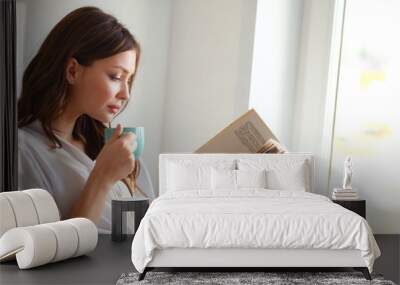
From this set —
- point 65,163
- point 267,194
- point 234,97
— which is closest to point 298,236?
point 267,194

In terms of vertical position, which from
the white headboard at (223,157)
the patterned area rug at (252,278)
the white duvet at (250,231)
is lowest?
the patterned area rug at (252,278)

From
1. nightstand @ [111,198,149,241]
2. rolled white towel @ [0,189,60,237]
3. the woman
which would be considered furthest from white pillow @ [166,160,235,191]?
rolled white towel @ [0,189,60,237]

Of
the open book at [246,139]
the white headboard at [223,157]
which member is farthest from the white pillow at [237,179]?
the open book at [246,139]

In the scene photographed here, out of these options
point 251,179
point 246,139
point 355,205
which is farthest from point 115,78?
point 355,205

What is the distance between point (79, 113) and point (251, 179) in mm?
1895

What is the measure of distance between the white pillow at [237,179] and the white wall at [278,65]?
2.85ft

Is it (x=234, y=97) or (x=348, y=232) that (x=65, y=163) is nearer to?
(x=234, y=97)

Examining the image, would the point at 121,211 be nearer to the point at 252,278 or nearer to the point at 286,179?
the point at 286,179

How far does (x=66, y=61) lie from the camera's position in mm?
6836

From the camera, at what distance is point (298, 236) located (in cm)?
480

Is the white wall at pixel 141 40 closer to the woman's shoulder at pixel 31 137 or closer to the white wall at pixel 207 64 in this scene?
the white wall at pixel 207 64

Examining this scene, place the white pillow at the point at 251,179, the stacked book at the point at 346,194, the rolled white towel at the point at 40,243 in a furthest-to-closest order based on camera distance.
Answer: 1. the stacked book at the point at 346,194
2. the white pillow at the point at 251,179
3. the rolled white towel at the point at 40,243

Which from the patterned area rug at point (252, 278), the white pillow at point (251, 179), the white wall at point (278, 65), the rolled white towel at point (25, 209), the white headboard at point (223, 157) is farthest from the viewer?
the white wall at point (278, 65)

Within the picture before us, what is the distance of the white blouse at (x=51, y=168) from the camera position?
6828 mm
